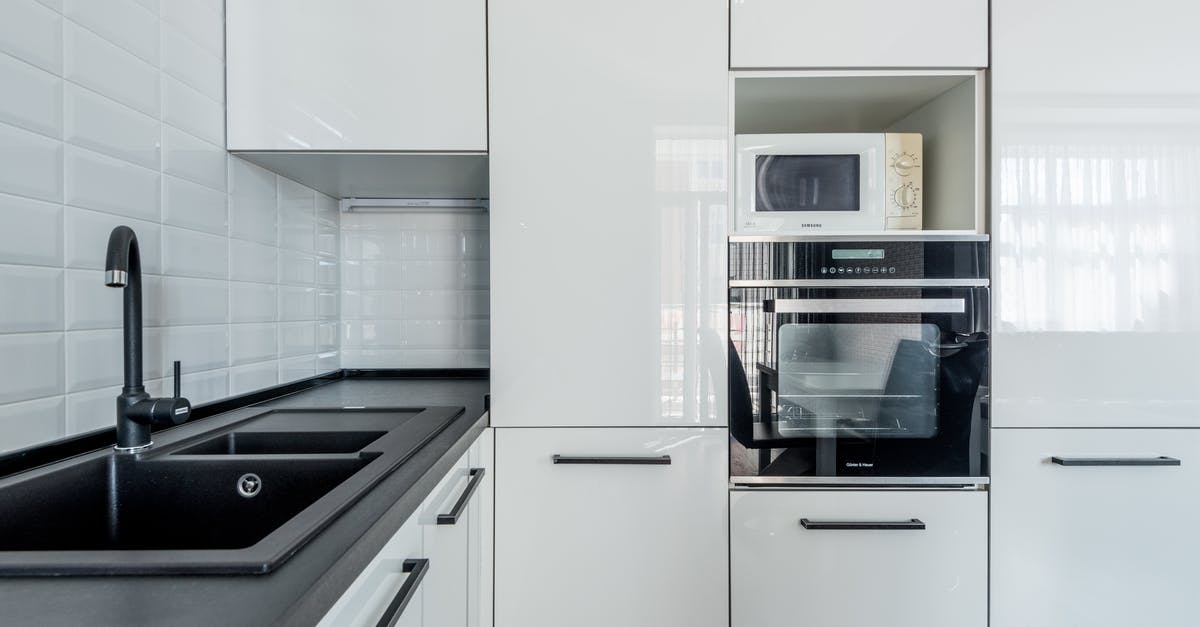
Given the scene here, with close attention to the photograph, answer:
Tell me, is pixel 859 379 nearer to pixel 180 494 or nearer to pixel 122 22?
pixel 180 494

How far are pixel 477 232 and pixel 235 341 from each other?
774mm

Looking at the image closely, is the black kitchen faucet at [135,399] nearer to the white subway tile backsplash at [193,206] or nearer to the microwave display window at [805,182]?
the white subway tile backsplash at [193,206]

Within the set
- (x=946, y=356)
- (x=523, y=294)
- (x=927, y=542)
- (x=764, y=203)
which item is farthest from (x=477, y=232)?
(x=927, y=542)

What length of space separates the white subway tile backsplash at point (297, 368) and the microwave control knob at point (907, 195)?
1659 millimetres

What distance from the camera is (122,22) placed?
0.99 meters

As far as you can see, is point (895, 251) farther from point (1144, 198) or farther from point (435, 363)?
point (435, 363)

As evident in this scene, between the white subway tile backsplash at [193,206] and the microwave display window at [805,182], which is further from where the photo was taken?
the microwave display window at [805,182]

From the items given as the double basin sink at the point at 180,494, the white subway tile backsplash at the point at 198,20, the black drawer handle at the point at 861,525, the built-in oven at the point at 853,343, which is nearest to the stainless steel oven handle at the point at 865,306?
the built-in oven at the point at 853,343

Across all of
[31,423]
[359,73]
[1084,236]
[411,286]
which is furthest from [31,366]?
[1084,236]

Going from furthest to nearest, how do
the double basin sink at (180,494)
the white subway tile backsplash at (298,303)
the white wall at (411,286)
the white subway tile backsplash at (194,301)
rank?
the white wall at (411,286) → the white subway tile backsplash at (298,303) → the white subway tile backsplash at (194,301) → the double basin sink at (180,494)

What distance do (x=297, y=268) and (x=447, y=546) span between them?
1.01m

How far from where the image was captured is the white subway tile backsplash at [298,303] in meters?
1.50

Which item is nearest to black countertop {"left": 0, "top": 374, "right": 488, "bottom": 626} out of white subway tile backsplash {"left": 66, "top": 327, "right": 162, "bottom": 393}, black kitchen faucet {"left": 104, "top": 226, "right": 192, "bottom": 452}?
black kitchen faucet {"left": 104, "top": 226, "right": 192, "bottom": 452}

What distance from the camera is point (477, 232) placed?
1.83 metres
